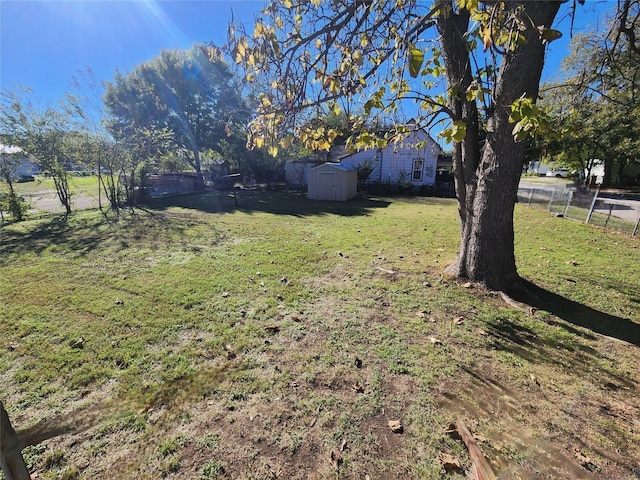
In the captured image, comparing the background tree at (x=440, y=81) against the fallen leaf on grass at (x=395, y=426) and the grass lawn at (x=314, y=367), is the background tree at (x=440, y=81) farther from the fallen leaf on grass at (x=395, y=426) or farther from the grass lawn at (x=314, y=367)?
the fallen leaf on grass at (x=395, y=426)

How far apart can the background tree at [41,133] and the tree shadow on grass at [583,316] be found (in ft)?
50.8

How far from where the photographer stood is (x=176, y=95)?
77.8ft

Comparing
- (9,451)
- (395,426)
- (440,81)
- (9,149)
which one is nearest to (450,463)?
(395,426)

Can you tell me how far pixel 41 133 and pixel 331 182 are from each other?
12543 mm

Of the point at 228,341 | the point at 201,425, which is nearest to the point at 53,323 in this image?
the point at 228,341

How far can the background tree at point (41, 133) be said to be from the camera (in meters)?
9.92

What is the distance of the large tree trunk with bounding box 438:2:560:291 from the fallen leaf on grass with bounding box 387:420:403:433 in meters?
3.14

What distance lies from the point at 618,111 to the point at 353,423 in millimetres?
23716

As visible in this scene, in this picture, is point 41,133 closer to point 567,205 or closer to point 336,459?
point 336,459

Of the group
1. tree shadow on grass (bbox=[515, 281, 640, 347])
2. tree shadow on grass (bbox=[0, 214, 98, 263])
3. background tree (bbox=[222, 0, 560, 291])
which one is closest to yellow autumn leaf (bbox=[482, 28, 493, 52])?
background tree (bbox=[222, 0, 560, 291])

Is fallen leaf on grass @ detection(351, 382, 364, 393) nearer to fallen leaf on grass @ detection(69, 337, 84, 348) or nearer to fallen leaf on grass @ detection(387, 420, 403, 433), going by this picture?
fallen leaf on grass @ detection(387, 420, 403, 433)

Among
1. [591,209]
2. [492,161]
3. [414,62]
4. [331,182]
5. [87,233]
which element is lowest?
[87,233]

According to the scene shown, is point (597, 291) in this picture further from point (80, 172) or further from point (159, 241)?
point (80, 172)

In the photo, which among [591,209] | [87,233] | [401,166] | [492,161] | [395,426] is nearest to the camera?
[395,426]
